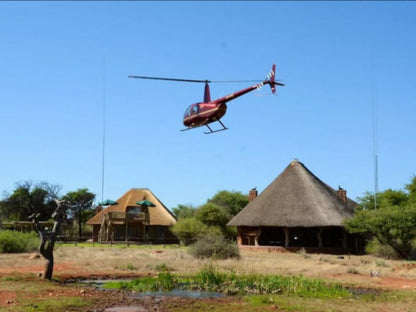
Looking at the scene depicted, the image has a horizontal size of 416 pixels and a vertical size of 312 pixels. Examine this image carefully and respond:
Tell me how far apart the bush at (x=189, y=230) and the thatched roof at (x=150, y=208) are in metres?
6.19

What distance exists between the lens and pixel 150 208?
6400cm

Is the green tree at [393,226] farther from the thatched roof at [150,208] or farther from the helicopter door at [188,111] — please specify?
the thatched roof at [150,208]

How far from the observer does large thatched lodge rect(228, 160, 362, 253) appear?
1772 inches

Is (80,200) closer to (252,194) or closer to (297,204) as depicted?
(252,194)

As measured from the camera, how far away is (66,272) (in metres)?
24.2

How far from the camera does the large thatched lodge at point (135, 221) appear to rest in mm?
58656

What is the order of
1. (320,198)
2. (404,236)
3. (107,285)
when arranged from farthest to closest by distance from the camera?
1. (320,198)
2. (404,236)
3. (107,285)

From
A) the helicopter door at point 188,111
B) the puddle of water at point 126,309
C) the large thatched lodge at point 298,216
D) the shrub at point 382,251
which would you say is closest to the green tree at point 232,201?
the large thatched lodge at point 298,216

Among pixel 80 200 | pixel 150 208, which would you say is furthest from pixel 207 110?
pixel 80 200

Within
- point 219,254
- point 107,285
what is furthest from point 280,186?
point 107,285

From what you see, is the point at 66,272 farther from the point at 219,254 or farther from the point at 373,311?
the point at 373,311

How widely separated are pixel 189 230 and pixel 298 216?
13.1 m

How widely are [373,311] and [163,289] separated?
7553 mm

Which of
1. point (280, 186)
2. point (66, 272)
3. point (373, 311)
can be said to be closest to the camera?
point (373, 311)
